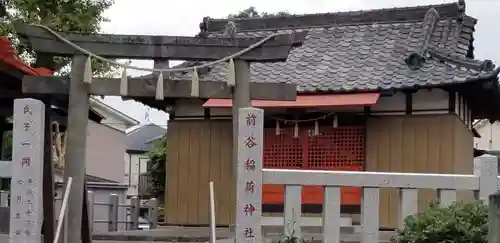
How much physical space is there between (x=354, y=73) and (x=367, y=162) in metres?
1.90

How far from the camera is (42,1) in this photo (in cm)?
1880

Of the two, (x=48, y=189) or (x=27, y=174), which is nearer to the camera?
(x=27, y=174)

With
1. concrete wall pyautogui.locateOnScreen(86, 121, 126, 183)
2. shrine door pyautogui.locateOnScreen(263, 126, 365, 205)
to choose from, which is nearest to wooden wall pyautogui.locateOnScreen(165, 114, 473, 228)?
shrine door pyautogui.locateOnScreen(263, 126, 365, 205)

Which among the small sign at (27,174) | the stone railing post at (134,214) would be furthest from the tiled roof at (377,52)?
the small sign at (27,174)

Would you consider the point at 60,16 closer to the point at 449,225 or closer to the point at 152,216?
the point at 152,216

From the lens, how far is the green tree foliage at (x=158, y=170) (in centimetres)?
3095

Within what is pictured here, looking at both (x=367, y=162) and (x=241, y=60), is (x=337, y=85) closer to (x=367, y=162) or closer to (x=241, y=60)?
(x=367, y=162)

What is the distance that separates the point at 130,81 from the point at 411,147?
7.12 meters

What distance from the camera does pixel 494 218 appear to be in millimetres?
5203

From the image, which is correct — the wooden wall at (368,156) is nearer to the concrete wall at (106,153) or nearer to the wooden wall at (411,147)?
the wooden wall at (411,147)

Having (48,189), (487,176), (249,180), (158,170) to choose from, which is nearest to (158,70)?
(48,189)

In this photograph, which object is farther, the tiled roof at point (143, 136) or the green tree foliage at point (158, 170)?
the tiled roof at point (143, 136)

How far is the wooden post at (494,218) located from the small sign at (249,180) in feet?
6.52

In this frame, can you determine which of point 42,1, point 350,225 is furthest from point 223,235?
point 42,1
